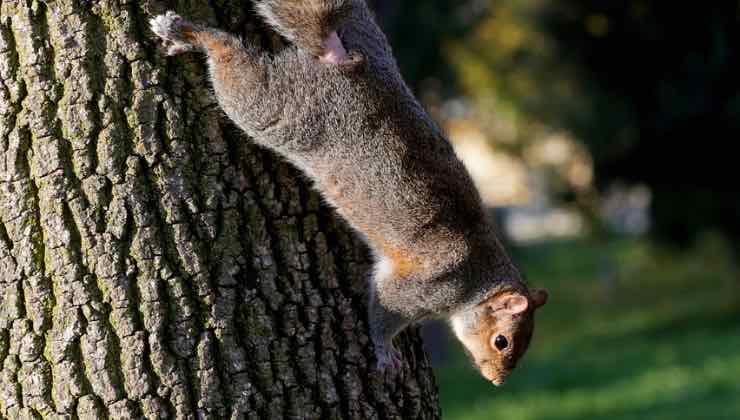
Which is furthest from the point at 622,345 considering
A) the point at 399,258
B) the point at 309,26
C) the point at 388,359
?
the point at 309,26

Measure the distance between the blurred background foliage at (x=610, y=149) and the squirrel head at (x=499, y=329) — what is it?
3.66 m

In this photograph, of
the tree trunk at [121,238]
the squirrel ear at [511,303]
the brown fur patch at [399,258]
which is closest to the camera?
the tree trunk at [121,238]

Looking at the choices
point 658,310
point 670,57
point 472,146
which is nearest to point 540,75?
point 670,57

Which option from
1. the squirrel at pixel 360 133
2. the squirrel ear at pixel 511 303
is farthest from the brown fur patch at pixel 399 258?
the squirrel ear at pixel 511 303

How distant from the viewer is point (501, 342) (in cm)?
346

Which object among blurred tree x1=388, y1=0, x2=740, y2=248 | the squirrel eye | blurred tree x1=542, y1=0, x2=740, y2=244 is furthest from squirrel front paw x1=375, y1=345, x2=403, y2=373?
blurred tree x1=542, y1=0, x2=740, y2=244

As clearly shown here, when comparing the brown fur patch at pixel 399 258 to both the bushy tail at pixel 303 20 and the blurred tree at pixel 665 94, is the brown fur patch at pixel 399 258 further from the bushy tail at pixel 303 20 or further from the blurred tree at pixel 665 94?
the blurred tree at pixel 665 94

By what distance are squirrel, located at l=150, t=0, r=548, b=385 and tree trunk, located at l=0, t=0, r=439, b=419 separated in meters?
0.19

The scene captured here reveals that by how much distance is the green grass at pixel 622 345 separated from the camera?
7.42 meters

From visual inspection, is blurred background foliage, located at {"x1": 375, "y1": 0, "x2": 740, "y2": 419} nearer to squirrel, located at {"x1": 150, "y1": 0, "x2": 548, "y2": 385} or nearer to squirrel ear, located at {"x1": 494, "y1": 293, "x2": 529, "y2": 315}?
squirrel ear, located at {"x1": 494, "y1": 293, "x2": 529, "y2": 315}

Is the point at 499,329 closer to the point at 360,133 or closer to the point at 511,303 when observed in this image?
the point at 511,303

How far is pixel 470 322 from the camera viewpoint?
3402mm

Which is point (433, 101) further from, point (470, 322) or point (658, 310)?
point (470, 322)

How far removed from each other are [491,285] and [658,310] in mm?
13070
